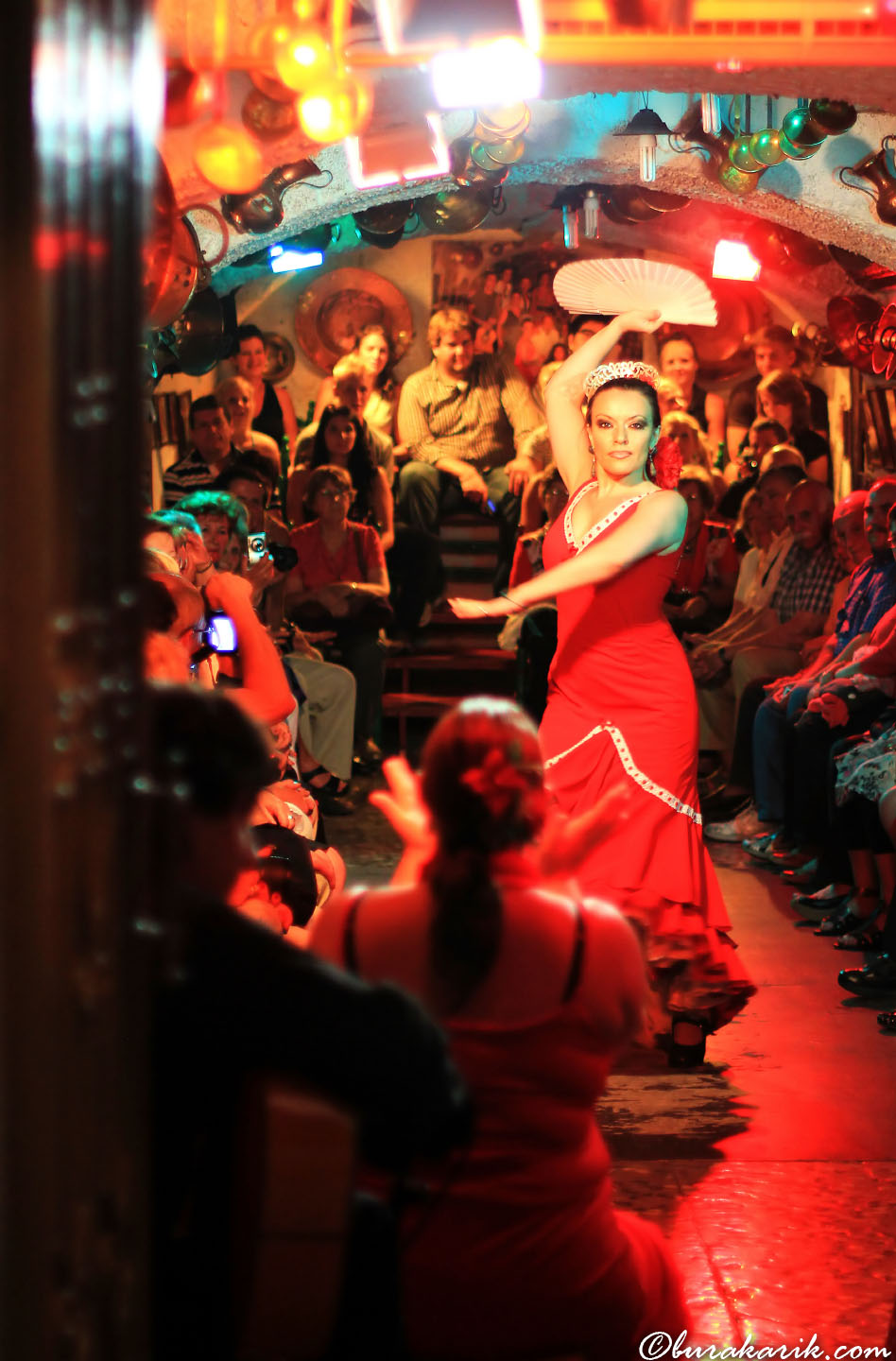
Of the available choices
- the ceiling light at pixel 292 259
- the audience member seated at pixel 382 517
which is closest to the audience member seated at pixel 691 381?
the audience member seated at pixel 382 517

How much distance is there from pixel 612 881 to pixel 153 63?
8.22 ft

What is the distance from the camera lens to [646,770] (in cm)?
354

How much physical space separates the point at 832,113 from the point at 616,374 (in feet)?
8.29

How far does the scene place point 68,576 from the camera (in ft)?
3.97

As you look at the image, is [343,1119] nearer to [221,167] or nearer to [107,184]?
[107,184]

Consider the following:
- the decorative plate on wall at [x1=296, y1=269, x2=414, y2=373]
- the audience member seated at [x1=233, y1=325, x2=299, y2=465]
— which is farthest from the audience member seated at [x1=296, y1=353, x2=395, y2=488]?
the audience member seated at [x1=233, y1=325, x2=299, y2=465]

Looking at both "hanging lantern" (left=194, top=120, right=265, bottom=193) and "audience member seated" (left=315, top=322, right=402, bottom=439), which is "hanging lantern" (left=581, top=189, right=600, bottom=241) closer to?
"audience member seated" (left=315, top=322, right=402, bottom=439)

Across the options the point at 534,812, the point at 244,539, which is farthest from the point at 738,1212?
the point at 244,539

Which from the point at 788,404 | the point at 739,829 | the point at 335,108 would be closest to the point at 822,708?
the point at 739,829

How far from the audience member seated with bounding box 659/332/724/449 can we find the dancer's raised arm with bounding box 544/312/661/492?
23.6 ft

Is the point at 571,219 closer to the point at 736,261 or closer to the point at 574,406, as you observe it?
the point at 736,261

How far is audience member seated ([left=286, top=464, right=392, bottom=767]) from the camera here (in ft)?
24.8

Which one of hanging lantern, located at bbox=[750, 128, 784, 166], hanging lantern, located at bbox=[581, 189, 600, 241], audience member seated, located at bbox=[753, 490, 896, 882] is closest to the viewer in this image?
audience member seated, located at bbox=[753, 490, 896, 882]

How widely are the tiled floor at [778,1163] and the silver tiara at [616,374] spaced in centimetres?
159
